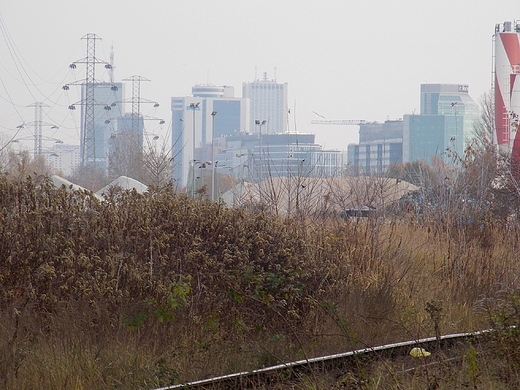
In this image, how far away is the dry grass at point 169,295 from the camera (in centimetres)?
577

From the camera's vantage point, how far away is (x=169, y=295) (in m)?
6.41

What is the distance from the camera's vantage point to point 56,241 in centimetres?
678

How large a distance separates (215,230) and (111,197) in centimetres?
121

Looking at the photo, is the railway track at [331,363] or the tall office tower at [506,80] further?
the tall office tower at [506,80]

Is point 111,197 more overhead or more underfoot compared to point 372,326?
more overhead

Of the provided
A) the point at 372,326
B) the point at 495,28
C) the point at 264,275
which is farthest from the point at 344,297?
the point at 495,28

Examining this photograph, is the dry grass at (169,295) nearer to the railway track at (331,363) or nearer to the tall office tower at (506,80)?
the railway track at (331,363)

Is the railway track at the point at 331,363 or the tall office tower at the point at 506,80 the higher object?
the tall office tower at the point at 506,80

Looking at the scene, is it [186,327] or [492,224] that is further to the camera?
[492,224]

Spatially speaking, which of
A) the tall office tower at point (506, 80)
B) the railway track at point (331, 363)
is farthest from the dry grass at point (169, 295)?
the tall office tower at point (506, 80)

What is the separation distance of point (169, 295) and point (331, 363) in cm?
167

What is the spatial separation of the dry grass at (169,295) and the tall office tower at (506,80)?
26483 mm

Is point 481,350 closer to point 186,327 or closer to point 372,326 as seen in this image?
point 372,326

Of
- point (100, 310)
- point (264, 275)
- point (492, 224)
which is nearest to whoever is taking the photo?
point (100, 310)
